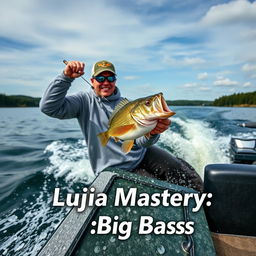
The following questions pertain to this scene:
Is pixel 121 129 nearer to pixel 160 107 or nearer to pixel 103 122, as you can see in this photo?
pixel 160 107

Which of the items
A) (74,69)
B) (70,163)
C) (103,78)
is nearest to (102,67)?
(103,78)

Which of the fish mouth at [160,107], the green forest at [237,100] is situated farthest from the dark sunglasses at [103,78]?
the green forest at [237,100]

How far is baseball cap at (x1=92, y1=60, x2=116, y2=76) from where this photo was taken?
3.04m

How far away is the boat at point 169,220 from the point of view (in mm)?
1761

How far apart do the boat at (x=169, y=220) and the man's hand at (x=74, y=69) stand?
121 cm

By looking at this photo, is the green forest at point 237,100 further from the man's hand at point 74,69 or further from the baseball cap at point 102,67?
the man's hand at point 74,69

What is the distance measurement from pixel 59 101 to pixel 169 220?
6.27 ft

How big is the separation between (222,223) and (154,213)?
2.64ft

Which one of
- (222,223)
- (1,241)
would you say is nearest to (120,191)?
(222,223)

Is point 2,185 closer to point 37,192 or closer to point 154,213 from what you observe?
point 37,192

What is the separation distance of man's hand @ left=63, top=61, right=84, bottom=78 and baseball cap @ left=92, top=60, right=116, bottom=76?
2.04 ft

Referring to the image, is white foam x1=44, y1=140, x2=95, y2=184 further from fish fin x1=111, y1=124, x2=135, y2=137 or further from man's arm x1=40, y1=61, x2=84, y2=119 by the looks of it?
fish fin x1=111, y1=124, x2=135, y2=137

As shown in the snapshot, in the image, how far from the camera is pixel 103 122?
3.25m

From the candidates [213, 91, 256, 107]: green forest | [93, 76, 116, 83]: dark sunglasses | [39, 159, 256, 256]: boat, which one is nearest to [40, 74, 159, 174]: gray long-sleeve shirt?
[93, 76, 116, 83]: dark sunglasses
